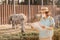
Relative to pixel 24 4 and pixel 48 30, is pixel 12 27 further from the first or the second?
pixel 48 30

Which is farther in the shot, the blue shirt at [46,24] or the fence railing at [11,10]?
the fence railing at [11,10]

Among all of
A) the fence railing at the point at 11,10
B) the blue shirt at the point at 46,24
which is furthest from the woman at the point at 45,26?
the fence railing at the point at 11,10

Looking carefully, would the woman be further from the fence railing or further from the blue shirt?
the fence railing

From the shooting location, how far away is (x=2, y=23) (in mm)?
14602

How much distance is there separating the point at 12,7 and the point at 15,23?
5.17 metres

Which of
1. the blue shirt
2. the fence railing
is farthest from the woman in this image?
the fence railing

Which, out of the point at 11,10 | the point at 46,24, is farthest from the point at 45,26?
the point at 11,10

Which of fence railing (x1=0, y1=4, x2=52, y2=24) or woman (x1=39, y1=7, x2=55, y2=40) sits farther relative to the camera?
fence railing (x1=0, y1=4, x2=52, y2=24)

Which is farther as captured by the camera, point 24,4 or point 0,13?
point 24,4

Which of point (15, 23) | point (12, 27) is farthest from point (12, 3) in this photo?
point (15, 23)

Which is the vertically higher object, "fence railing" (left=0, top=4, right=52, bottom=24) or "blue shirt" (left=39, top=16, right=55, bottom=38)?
"blue shirt" (left=39, top=16, right=55, bottom=38)

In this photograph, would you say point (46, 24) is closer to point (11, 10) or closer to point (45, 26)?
point (45, 26)

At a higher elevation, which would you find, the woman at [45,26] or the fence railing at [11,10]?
the woman at [45,26]

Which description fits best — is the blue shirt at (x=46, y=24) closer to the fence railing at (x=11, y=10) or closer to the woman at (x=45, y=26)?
the woman at (x=45, y=26)
